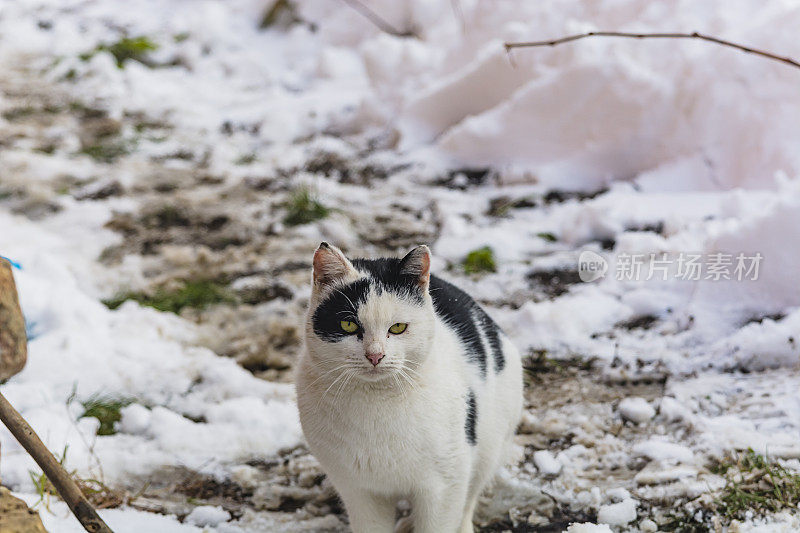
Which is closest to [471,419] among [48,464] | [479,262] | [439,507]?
[439,507]

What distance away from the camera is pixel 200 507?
2.24 m

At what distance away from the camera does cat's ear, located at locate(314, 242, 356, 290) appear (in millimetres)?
1961

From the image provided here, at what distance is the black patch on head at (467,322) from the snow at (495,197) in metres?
0.43

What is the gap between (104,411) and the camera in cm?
270

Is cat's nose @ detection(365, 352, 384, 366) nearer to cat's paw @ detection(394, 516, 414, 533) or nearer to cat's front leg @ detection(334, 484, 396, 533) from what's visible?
cat's front leg @ detection(334, 484, 396, 533)

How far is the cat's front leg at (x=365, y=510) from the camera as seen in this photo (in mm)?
2018

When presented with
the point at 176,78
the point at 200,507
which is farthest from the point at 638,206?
the point at 176,78

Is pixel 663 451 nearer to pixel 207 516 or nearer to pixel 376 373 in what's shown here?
pixel 376 373

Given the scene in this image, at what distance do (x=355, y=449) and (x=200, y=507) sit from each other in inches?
24.9

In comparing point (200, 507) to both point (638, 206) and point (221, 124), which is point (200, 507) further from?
point (221, 124)

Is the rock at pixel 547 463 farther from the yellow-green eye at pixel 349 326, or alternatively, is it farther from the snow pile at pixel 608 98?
the snow pile at pixel 608 98

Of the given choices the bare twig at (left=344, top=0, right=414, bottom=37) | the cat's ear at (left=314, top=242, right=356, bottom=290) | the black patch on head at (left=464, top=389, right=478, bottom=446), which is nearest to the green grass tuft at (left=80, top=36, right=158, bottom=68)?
the bare twig at (left=344, top=0, right=414, bottom=37)

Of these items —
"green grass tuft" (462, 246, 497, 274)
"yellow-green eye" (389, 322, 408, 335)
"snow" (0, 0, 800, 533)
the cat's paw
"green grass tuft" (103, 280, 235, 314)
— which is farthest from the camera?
"green grass tuft" (462, 246, 497, 274)

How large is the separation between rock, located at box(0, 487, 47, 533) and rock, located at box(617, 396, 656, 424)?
75.3 inches
